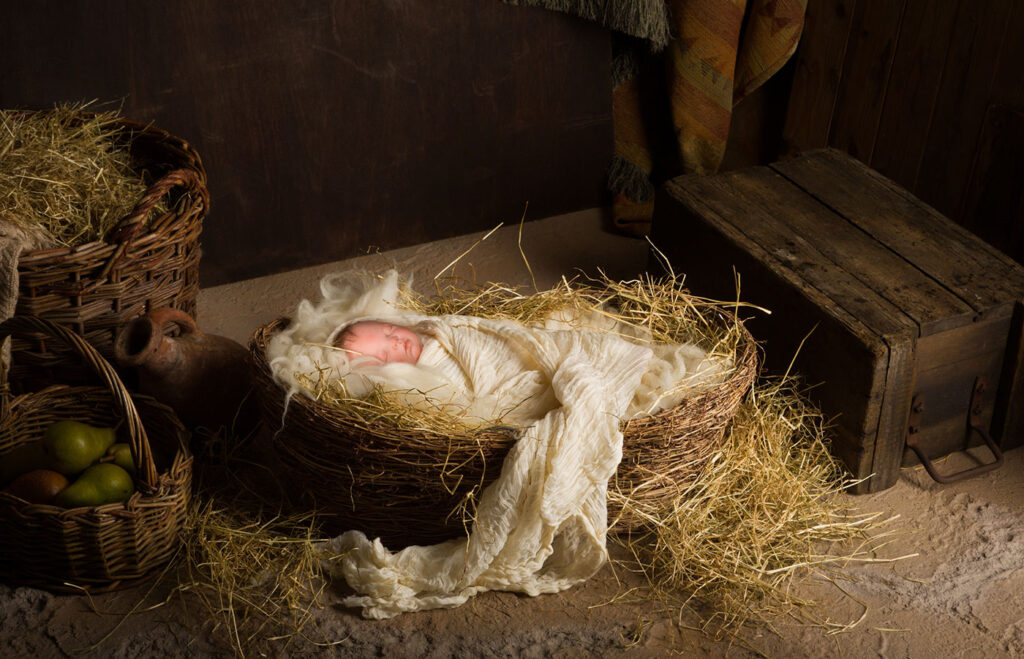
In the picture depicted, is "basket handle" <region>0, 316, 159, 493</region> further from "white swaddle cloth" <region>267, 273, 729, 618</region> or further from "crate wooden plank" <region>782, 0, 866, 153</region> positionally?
"crate wooden plank" <region>782, 0, 866, 153</region>

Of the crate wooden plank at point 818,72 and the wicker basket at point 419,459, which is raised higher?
the crate wooden plank at point 818,72

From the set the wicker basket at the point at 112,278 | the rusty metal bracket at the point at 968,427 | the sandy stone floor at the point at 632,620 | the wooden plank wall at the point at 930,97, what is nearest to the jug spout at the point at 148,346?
the wicker basket at the point at 112,278

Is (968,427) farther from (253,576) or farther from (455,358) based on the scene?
(253,576)

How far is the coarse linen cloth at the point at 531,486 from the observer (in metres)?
1.97

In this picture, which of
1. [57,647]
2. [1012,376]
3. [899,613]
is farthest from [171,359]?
[1012,376]

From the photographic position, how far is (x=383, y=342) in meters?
2.22

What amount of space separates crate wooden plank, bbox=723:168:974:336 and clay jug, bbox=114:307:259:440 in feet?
4.45

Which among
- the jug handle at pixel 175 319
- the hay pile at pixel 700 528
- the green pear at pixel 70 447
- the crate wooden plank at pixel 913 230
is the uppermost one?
Result: the crate wooden plank at pixel 913 230

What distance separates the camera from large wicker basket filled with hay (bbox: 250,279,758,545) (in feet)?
6.49

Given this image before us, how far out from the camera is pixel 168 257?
239 centimetres

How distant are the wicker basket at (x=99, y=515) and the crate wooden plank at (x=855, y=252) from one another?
1.52 metres

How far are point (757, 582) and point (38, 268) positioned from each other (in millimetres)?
1599

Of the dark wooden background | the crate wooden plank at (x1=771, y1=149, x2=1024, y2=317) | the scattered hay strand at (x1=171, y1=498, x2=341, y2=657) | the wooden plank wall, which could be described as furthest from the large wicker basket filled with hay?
the wooden plank wall

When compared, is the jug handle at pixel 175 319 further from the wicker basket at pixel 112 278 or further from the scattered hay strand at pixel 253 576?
the scattered hay strand at pixel 253 576
